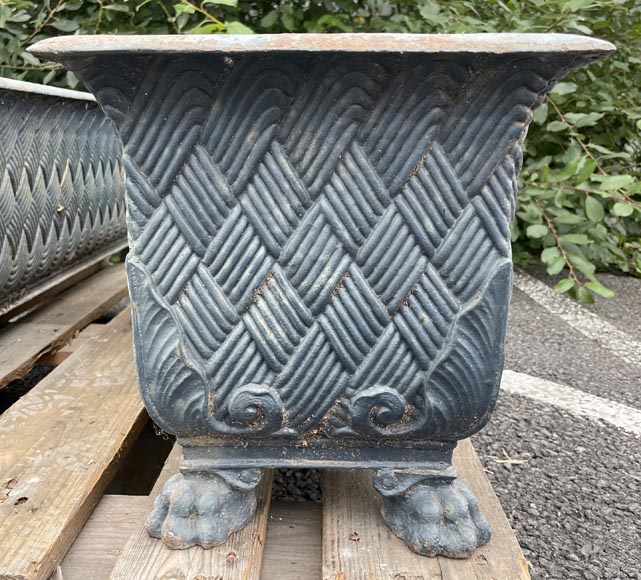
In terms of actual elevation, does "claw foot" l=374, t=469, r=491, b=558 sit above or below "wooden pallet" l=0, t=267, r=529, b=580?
above

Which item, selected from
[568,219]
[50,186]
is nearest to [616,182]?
[568,219]

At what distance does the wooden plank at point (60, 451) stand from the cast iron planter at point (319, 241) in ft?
0.64

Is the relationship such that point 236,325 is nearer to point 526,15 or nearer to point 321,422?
point 321,422

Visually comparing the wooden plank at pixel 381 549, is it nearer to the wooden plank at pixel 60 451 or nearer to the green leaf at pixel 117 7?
the wooden plank at pixel 60 451

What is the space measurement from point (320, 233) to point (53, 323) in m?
1.47

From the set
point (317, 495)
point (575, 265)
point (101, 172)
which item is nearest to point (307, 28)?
point (101, 172)

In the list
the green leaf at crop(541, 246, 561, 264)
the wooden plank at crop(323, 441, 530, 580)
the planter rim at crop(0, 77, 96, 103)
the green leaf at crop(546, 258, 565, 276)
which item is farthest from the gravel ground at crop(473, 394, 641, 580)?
the planter rim at crop(0, 77, 96, 103)

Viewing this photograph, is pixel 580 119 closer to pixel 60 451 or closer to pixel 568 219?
pixel 568 219

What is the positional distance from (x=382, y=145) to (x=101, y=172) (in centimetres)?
176

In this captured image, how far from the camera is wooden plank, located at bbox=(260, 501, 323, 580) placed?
1.12m

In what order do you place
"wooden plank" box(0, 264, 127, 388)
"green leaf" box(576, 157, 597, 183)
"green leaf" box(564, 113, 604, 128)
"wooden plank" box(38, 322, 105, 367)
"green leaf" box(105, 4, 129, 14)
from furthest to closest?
"green leaf" box(564, 113, 604, 128)
"green leaf" box(105, 4, 129, 14)
"green leaf" box(576, 157, 597, 183)
"wooden plank" box(38, 322, 105, 367)
"wooden plank" box(0, 264, 127, 388)

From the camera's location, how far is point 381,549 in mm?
1132

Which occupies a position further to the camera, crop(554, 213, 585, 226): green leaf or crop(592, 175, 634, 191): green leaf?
crop(554, 213, 585, 226): green leaf

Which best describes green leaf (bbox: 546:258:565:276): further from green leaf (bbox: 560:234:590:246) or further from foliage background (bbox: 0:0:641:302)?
green leaf (bbox: 560:234:590:246)
